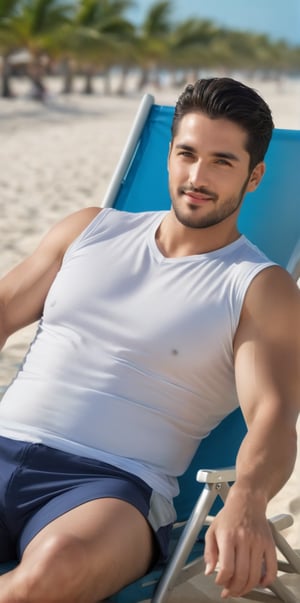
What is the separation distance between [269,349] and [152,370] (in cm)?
28

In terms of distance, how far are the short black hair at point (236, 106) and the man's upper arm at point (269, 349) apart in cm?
31

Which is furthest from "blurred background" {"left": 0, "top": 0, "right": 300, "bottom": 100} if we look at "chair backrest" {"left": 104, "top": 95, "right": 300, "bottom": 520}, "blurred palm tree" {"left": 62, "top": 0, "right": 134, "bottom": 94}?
"chair backrest" {"left": 104, "top": 95, "right": 300, "bottom": 520}

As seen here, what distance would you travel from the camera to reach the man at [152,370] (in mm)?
1991

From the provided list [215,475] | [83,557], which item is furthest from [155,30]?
[83,557]

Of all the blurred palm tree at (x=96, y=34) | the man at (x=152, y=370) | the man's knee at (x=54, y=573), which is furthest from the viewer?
the blurred palm tree at (x=96, y=34)

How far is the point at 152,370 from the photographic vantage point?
222 cm

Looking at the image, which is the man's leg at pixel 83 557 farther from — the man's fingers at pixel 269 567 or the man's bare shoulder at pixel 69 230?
the man's bare shoulder at pixel 69 230

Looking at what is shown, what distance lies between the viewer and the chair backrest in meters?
2.58

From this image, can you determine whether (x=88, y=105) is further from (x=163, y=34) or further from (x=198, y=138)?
(x=198, y=138)

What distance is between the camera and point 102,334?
2291 millimetres

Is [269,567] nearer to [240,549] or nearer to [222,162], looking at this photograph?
[240,549]

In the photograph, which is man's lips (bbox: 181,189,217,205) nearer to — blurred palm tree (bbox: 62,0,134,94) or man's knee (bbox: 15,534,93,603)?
man's knee (bbox: 15,534,93,603)

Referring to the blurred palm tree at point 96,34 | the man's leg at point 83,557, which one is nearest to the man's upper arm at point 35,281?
the man's leg at point 83,557

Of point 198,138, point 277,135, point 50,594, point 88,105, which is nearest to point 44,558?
point 50,594
